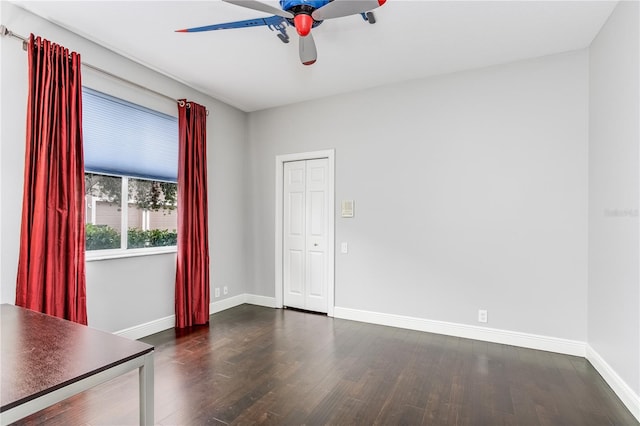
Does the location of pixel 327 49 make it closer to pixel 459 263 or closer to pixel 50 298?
pixel 459 263

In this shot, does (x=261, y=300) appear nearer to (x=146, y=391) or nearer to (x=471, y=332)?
(x=471, y=332)

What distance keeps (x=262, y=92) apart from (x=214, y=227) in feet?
6.41

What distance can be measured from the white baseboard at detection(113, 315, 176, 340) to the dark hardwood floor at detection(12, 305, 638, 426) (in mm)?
111

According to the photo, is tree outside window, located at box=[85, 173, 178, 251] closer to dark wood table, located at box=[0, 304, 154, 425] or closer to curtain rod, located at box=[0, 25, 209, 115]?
curtain rod, located at box=[0, 25, 209, 115]

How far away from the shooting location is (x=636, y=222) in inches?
85.8

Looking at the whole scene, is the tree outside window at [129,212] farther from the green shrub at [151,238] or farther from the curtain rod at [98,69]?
the curtain rod at [98,69]

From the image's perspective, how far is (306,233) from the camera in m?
4.63

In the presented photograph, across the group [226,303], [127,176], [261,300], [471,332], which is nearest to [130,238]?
[127,176]

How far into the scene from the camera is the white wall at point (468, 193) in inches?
125

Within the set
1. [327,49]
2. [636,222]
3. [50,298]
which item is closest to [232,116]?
[327,49]

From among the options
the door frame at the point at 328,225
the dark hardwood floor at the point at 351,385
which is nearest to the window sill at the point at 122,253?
the dark hardwood floor at the point at 351,385

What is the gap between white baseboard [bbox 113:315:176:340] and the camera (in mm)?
3383

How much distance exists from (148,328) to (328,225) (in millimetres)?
2460

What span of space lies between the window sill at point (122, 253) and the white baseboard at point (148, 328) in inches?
30.4
